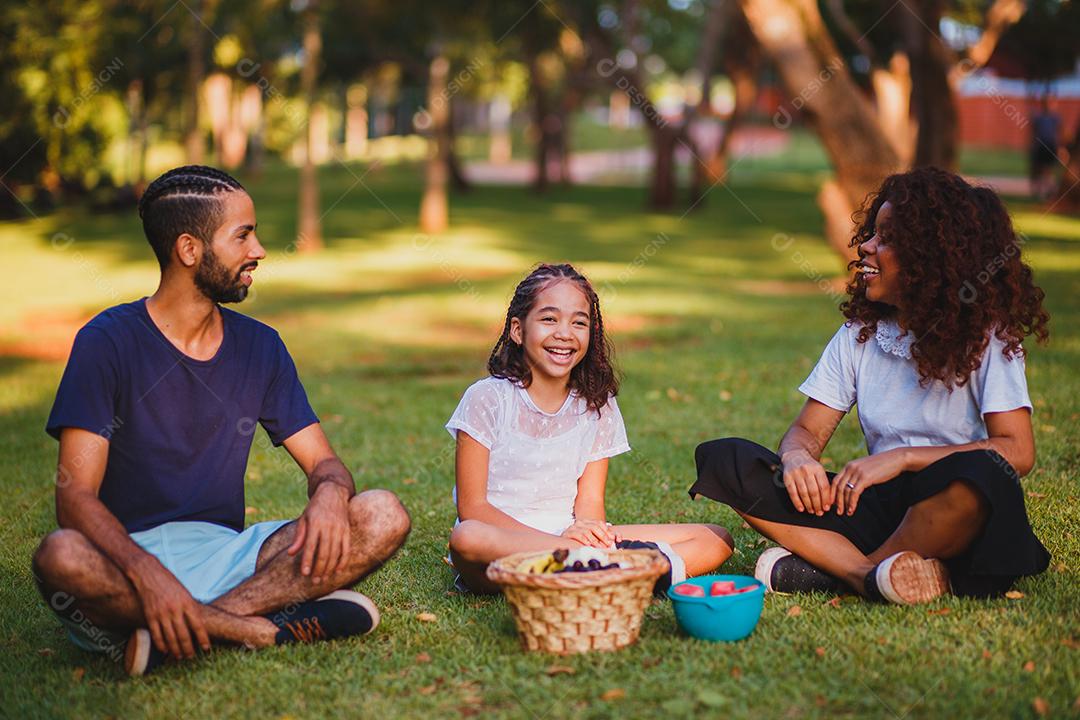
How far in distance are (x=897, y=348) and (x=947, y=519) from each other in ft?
2.28

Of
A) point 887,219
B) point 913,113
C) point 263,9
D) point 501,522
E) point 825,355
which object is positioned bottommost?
point 501,522

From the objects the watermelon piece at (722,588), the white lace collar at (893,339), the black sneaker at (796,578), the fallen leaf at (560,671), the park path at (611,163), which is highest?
the park path at (611,163)

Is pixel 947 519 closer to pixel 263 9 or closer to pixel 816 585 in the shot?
pixel 816 585

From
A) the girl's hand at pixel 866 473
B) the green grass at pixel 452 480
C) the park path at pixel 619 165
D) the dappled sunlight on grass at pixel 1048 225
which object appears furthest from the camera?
the park path at pixel 619 165

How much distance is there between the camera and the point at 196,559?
12.6ft

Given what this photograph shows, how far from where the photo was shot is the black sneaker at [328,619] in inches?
153

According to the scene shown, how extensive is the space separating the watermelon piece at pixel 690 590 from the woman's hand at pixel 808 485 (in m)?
0.51

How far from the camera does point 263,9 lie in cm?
1941

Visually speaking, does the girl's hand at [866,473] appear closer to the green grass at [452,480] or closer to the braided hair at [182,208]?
the green grass at [452,480]

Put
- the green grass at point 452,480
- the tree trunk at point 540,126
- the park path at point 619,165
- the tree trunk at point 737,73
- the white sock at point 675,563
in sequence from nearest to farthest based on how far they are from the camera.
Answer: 1. the green grass at point 452,480
2. the white sock at point 675,563
3. the tree trunk at point 737,73
4. the tree trunk at point 540,126
5. the park path at point 619,165

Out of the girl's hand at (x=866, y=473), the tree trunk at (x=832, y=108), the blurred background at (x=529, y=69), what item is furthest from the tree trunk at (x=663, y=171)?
the girl's hand at (x=866, y=473)

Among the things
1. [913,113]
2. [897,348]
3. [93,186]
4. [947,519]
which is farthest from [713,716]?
[93,186]

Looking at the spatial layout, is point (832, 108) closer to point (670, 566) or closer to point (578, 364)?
point (578, 364)

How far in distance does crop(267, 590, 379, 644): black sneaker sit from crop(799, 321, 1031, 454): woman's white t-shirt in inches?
71.5
